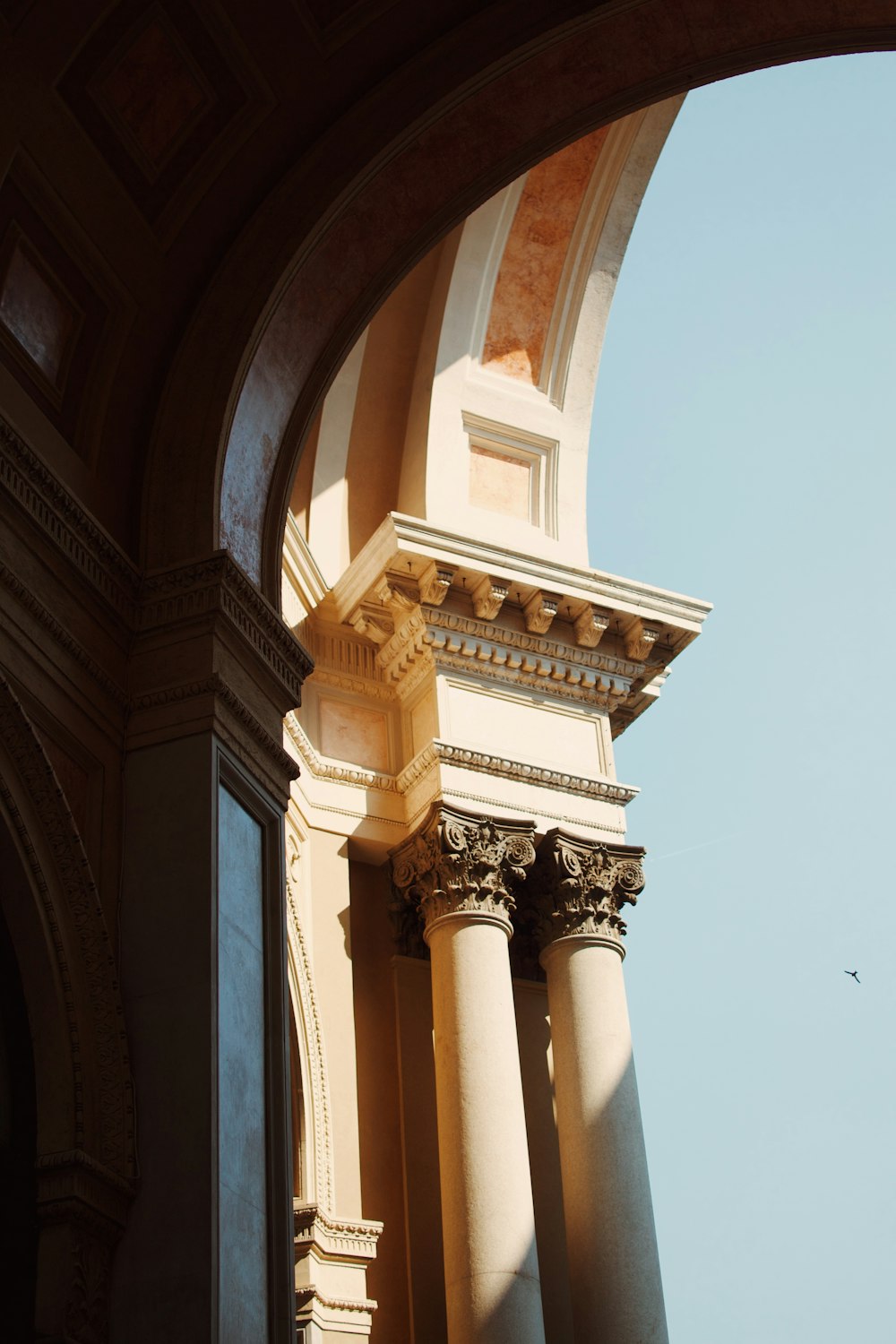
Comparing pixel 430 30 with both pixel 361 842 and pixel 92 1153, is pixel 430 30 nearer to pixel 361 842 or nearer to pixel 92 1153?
pixel 92 1153

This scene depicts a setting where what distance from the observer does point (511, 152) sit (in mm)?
7078

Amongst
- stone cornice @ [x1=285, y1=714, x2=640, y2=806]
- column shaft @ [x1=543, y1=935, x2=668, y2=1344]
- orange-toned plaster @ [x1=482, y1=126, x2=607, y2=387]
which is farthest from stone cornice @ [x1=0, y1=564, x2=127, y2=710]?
orange-toned plaster @ [x1=482, y1=126, x2=607, y2=387]

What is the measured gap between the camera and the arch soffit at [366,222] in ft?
21.5

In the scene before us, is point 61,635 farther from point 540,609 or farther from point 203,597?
point 540,609

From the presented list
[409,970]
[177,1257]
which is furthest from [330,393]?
[177,1257]

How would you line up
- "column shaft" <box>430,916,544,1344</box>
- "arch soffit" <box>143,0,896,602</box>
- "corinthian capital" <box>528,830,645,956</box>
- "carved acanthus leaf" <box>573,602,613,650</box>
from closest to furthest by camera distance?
"arch soffit" <box>143,0,896,602</box>, "column shaft" <box>430,916,544,1344</box>, "corinthian capital" <box>528,830,645,956</box>, "carved acanthus leaf" <box>573,602,613,650</box>

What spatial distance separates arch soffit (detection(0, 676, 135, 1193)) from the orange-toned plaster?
7.30m

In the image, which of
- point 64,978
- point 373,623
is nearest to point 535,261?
point 373,623

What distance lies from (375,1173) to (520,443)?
16.9ft

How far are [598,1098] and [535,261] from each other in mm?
5857

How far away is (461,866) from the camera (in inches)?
398

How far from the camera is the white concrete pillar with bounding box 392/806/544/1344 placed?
873 centimetres

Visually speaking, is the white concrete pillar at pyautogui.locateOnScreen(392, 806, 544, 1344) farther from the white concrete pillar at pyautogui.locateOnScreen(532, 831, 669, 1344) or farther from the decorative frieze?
the decorative frieze

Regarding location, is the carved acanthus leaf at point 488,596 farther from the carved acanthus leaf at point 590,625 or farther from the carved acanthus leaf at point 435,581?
the carved acanthus leaf at point 590,625
